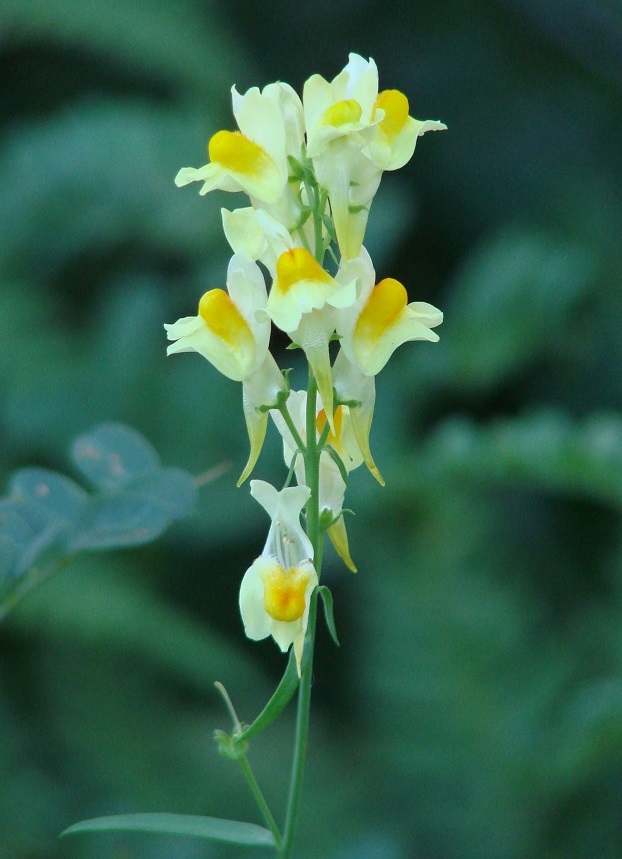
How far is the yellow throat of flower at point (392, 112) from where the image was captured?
90cm

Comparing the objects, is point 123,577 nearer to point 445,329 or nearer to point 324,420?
point 445,329

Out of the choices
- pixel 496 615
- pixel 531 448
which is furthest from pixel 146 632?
pixel 531 448

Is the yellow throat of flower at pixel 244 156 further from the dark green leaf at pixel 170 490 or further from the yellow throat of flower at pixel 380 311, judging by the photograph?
the dark green leaf at pixel 170 490

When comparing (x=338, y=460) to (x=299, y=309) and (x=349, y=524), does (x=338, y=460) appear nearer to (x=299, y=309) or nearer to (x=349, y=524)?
(x=299, y=309)

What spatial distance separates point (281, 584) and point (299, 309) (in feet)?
0.74

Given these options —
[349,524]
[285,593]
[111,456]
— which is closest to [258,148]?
[285,593]

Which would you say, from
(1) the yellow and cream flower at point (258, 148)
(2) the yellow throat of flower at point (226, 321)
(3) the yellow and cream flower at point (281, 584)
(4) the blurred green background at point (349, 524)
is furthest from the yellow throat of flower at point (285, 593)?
(4) the blurred green background at point (349, 524)

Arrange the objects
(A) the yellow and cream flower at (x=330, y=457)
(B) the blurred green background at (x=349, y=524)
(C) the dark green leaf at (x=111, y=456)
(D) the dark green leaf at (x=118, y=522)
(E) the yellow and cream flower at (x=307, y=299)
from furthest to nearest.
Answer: (B) the blurred green background at (x=349, y=524), (C) the dark green leaf at (x=111, y=456), (D) the dark green leaf at (x=118, y=522), (A) the yellow and cream flower at (x=330, y=457), (E) the yellow and cream flower at (x=307, y=299)

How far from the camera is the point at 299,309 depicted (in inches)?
33.0

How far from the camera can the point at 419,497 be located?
81.1 inches

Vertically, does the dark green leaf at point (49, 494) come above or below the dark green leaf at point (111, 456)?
below

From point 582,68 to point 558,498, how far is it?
1.26 m

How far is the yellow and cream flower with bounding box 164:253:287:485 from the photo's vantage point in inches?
36.1

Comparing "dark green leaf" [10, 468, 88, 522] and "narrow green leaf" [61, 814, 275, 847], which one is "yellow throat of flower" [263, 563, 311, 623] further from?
"dark green leaf" [10, 468, 88, 522]
